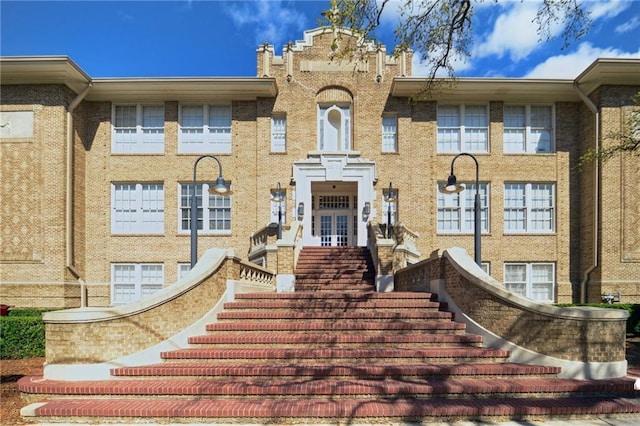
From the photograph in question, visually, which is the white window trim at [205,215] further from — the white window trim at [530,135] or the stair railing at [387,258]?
the white window trim at [530,135]

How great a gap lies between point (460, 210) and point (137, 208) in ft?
47.2

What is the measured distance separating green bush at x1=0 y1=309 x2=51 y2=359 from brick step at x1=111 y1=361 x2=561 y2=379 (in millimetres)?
5092

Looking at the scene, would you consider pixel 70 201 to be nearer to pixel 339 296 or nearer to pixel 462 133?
pixel 339 296

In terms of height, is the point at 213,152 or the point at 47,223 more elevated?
the point at 213,152

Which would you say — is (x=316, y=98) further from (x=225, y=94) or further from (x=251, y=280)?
(x=251, y=280)

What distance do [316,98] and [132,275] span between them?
11.3 metres

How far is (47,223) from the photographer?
14.9 metres

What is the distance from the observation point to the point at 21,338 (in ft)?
31.9

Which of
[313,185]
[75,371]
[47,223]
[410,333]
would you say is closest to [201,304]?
[75,371]

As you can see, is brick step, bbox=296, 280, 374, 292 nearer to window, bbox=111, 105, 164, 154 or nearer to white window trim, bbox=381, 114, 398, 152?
white window trim, bbox=381, 114, 398, 152

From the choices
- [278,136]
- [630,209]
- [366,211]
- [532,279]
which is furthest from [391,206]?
[630,209]

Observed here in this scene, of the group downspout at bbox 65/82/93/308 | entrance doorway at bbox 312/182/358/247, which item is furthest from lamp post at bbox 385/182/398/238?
downspout at bbox 65/82/93/308

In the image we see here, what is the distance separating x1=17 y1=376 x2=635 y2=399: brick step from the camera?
586 centimetres

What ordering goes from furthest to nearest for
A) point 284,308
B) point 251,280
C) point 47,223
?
point 47,223 → point 251,280 → point 284,308
